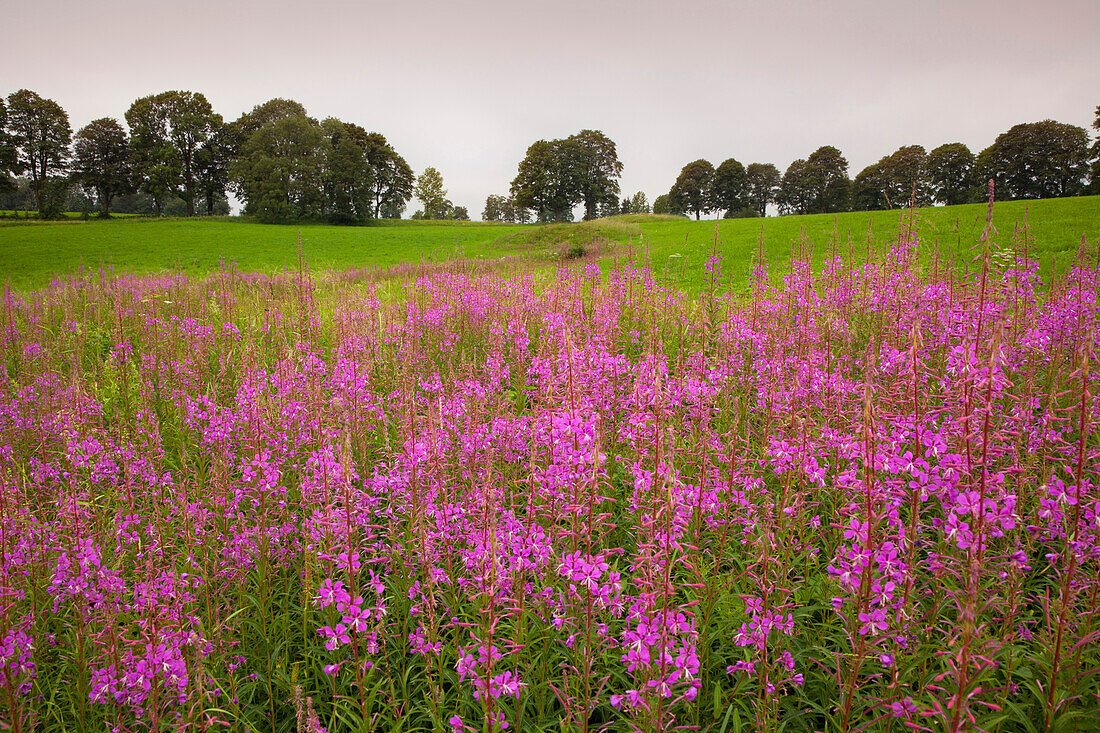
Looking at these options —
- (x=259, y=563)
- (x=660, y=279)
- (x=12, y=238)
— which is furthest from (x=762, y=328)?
(x=12, y=238)

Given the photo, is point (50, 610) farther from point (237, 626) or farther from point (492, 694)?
point (492, 694)

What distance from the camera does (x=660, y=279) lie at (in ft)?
49.1

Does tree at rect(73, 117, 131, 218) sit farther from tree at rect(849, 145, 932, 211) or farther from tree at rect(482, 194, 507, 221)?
tree at rect(849, 145, 932, 211)

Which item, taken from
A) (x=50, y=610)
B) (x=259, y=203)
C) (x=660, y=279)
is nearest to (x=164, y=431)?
(x=50, y=610)

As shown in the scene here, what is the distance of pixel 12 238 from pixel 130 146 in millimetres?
46108

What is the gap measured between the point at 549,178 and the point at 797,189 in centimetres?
5069

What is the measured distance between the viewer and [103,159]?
226 feet

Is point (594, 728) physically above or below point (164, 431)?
below

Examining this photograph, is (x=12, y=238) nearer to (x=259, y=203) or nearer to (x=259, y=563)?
(x=259, y=203)

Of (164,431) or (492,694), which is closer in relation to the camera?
(492,694)

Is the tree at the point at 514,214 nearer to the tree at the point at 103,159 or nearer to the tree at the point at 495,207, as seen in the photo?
the tree at the point at 495,207

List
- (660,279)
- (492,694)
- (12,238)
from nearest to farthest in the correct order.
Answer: (492,694) < (660,279) < (12,238)

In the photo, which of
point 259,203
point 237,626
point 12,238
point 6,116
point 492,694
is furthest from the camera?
point 259,203

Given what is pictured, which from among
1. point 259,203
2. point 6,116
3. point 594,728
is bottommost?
point 594,728
